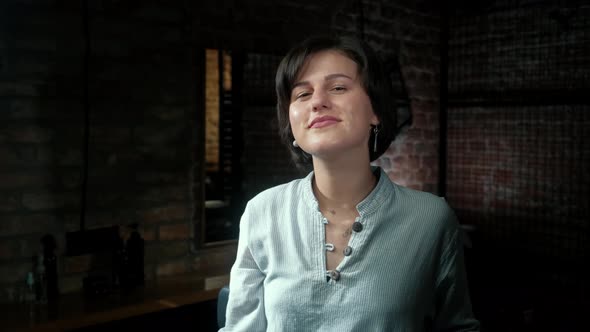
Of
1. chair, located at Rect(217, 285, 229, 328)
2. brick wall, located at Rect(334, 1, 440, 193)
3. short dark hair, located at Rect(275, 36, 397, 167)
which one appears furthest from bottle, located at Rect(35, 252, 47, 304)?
brick wall, located at Rect(334, 1, 440, 193)

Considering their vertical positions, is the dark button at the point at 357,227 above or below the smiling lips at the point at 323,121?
below

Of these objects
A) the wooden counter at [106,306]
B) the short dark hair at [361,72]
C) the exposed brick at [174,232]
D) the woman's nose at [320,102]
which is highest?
the short dark hair at [361,72]

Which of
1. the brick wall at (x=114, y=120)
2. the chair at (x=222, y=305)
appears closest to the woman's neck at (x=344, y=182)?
the chair at (x=222, y=305)

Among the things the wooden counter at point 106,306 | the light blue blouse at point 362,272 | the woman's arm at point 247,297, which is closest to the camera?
the light blue blouse at point 362,272

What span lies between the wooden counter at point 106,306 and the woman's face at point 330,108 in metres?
1.43

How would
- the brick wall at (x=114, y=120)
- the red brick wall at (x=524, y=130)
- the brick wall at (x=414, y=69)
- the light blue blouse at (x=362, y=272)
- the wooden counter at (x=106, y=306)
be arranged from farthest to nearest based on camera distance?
the red brick wall at (x=524, y=130)
the brick wall at (x=414, y=69)
the brick wall at (x=114, y=120)
the wooden counter at (x=106, y=306)
the light blue blouse at (x=362, y=272)

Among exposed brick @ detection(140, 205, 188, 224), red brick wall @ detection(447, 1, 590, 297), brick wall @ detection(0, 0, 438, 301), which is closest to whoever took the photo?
brick wall @ detection(0, 0, 438, 301)

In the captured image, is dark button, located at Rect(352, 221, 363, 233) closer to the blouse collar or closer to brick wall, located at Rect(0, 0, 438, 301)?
the blouse collar

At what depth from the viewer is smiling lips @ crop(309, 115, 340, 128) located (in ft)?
4.20

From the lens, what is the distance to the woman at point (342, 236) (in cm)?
121

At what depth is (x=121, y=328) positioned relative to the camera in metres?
2.40

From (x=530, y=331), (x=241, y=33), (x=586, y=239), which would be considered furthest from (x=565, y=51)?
(x=241, y=33)

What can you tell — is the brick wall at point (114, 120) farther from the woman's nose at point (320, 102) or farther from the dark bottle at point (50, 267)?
the woman's nose at point (320, 102)

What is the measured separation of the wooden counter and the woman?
120 centimetres
